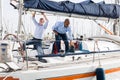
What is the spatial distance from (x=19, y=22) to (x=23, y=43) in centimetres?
116

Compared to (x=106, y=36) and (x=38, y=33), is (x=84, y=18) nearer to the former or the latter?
(x=106, y=36)

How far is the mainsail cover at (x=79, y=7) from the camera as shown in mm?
7531

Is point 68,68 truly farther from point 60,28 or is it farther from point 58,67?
point 60,28

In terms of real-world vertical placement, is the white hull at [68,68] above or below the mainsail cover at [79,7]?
below

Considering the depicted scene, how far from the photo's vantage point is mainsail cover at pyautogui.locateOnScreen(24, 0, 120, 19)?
7.53 meters

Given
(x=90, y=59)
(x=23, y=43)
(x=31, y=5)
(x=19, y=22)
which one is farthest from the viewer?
(x=31, y=5)

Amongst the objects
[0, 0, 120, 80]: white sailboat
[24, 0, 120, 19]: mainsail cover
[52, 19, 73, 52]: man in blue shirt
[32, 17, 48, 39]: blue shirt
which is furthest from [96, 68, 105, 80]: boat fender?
[24, 0, 120, 19]: mainsail cover

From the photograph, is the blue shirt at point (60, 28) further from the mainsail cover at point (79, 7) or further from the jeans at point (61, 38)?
the mainsail cover at point (79, 7)

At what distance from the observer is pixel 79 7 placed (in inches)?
333

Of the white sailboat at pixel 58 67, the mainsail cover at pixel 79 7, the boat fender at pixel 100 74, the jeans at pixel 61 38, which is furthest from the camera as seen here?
the mainsail cover at pixel 79 7

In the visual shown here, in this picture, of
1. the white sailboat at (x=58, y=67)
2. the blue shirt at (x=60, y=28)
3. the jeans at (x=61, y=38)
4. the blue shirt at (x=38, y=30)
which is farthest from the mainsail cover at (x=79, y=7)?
the white sailboat at (x=58, y=67)

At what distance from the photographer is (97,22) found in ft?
30.1

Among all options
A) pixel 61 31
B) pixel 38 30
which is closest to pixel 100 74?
pixel 61 31

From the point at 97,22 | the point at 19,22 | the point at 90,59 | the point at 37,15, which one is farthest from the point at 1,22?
the point at 90,59
